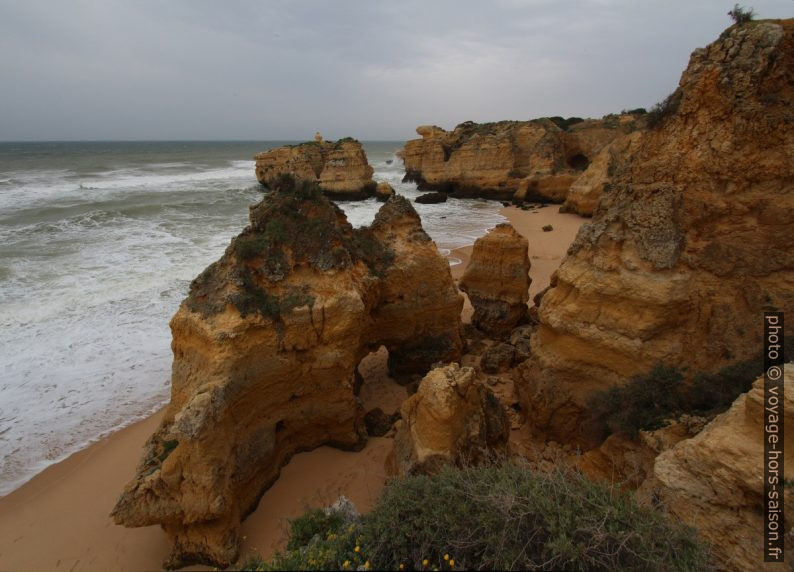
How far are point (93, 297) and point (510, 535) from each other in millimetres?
14732

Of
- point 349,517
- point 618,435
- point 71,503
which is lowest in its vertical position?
point 71,503

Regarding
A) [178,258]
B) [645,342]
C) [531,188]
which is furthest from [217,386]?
[531,188]

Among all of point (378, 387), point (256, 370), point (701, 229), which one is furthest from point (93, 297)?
point (701, 229)

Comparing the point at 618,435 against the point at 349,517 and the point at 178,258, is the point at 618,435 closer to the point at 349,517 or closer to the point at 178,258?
the point at 349,517

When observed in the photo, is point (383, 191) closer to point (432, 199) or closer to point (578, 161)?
point (432, 199)

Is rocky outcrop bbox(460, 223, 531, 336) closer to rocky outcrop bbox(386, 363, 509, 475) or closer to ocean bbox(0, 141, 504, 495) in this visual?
rocky outcrop bbox(386, 363, 509, 475)

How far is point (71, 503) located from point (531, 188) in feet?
103

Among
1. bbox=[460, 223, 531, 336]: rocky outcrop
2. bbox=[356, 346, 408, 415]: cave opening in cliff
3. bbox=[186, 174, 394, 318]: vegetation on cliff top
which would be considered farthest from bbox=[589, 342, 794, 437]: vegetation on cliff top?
bbox=[460, 223, 531, 336]: rocky outcrop

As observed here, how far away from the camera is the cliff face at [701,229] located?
498cm

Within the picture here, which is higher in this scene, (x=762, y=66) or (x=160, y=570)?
(x=762, y=66)

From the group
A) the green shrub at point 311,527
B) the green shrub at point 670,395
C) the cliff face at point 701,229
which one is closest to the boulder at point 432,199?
the cliff face at point 701,229

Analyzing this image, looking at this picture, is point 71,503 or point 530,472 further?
point 71,503

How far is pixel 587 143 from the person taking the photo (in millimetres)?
35281

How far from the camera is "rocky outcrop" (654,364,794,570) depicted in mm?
3540
